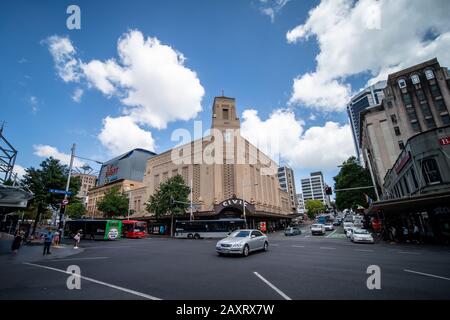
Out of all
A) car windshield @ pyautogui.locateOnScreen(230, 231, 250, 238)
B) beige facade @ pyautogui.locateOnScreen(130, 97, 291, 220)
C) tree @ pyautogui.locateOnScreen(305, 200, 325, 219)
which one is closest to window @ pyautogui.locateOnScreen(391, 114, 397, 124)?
beige facade @ pyautogui.locateOnScreen(130, 97, 291, 220)

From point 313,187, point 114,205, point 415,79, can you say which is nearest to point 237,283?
point 114,205

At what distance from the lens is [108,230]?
32.7m

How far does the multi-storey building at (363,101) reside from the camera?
11868 cm

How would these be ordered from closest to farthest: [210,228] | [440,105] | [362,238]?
1. [362,238]
2. [210,228]
3. [440,105]

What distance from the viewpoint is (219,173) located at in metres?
45.3

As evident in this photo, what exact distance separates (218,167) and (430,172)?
32677 millimetres

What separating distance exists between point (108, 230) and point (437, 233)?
39382 mm

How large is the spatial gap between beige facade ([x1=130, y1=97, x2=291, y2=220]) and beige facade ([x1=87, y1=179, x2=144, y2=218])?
1112 centimetres

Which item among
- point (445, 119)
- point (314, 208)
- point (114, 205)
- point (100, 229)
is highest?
point (445, 119)

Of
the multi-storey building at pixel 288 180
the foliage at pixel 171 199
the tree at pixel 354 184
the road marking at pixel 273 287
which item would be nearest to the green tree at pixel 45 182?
the foliage at pixel 171 199

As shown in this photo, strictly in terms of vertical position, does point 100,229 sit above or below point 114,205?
below

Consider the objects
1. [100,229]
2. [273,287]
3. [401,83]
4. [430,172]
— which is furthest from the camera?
[401,83]

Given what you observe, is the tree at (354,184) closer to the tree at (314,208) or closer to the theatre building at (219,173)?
the theatre building at (219,173)

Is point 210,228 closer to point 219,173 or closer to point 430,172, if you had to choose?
point 219,173
